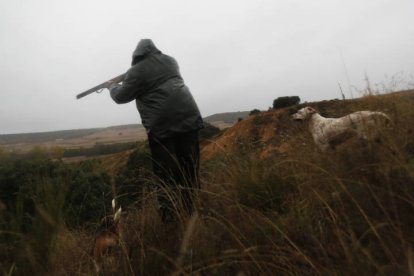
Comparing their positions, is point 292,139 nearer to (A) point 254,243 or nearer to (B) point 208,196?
(B) point 208,196

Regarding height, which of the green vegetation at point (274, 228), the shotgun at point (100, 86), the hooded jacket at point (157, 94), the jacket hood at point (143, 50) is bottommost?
the green vegetation at point (274, 228)

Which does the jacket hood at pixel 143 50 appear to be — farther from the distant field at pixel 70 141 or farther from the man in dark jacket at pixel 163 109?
the distant field at pixel 70 141

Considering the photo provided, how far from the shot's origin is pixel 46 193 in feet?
6.47

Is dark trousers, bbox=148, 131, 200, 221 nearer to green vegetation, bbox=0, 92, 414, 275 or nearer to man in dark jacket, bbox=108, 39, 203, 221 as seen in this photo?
man in dark jacket, bbox=108, 39, 203, 221

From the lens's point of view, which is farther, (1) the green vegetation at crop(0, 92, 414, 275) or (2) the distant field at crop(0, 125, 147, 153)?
(2) the distant field at crop(0, 125, 147, 153)

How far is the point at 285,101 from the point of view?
34.8 m

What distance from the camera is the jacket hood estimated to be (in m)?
3.56

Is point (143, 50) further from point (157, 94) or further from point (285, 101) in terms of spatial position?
point (285, 101)

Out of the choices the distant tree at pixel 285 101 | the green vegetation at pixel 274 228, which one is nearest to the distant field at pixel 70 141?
the green vegetation at pixel 274 228

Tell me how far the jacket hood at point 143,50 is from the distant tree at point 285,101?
104 ft

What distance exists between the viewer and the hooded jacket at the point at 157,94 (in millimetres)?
3400

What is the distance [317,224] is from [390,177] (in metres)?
0.42

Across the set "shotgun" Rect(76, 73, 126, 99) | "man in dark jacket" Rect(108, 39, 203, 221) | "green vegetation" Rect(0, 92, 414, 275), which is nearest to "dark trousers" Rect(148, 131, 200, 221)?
"man in dark jacket" Rect(108, 39, 203, 221)

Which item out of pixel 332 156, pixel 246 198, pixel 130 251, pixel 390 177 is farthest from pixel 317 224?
pixel 130 251
